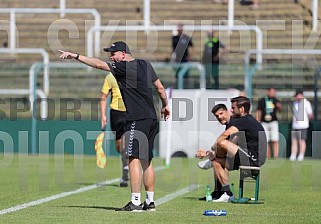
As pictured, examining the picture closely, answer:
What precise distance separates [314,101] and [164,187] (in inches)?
425

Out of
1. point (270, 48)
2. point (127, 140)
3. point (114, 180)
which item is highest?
point (270, 48)

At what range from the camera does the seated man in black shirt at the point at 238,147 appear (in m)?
13.9

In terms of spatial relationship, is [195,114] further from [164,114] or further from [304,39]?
[164,114]

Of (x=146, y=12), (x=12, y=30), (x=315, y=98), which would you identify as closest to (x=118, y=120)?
(x=315, y=98)

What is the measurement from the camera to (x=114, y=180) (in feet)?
58.5

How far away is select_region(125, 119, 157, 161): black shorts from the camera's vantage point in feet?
39.4

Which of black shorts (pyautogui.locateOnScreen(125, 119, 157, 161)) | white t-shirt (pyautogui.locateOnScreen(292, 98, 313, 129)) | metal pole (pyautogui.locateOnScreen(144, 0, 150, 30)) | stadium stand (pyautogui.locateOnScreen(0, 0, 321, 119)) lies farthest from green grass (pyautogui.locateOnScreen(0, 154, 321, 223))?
metal pole (pyautogui.locateOnScreen(144, 0, 150, 30))

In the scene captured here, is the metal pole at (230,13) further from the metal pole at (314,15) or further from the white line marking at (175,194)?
the white line marking at (175,194)

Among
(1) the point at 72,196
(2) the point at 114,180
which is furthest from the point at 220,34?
(1) the point at 72,196

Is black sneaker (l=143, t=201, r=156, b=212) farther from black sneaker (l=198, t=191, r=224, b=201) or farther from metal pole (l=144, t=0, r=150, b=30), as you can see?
metal pole (l=144, t=0, r=150, b=30)

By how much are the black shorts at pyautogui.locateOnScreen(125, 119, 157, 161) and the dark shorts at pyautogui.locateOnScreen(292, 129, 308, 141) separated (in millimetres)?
13777

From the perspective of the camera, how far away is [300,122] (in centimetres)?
2562

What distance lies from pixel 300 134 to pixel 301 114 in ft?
1.92

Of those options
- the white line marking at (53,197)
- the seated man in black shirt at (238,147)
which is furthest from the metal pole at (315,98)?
the seated man in black shirt at (238,147)
